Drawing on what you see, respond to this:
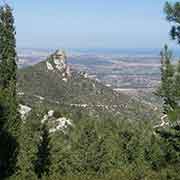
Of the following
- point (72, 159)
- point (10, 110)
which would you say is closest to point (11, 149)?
point (10, 110)

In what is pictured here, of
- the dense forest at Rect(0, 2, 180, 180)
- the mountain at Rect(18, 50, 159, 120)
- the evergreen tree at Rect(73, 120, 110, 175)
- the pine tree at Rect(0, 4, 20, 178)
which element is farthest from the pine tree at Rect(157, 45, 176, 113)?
the mountain at Rect(18, 50, 159, 120)

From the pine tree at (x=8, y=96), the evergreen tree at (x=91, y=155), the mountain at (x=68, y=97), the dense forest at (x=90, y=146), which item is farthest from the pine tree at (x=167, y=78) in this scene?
the mountain at (x=68, y=97)

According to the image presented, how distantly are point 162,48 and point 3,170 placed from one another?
13.9 m

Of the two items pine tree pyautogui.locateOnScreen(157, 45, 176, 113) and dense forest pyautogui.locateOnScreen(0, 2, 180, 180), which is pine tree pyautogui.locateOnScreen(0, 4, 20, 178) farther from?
pine tree pyautogui.locateOnScreen(157, 45, 176, 113)

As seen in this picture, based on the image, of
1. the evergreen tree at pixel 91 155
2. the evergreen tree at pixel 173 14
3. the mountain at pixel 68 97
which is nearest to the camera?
the evergreen tree at pixel 173 14

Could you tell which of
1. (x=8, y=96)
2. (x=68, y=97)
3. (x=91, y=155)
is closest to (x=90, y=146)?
(x=91, y=155)

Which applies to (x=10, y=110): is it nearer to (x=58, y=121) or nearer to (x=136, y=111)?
(x=58, y=121)

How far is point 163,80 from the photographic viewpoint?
925 inches

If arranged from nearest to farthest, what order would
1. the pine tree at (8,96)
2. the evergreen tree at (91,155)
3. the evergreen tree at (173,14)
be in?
the evergreen tree at (173,14) → the pine tree at (8,96) → the evergreen tree at (91,155)

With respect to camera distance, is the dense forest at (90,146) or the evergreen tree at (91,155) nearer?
the dense forest at (90,146)

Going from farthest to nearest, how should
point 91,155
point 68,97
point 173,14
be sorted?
point 68,97
point 91,155
point 173,14

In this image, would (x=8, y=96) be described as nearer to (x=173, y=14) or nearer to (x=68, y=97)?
(x=173, y=14)

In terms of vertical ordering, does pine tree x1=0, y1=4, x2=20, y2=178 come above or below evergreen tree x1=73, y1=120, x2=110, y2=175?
above

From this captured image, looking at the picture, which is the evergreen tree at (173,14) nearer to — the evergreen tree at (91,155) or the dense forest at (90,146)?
the dense forest at (90,146)
